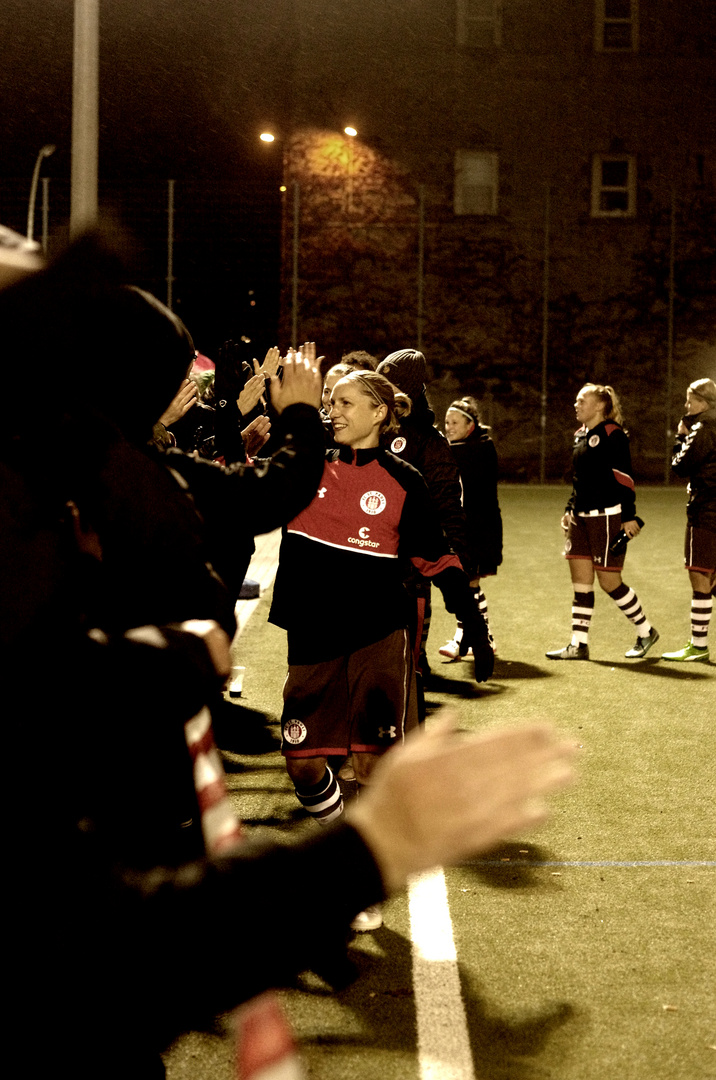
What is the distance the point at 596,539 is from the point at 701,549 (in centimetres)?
86

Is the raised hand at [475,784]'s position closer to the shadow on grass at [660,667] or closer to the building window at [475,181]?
the shadow on grass at [660,667]

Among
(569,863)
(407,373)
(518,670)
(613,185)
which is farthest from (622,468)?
(613,185)

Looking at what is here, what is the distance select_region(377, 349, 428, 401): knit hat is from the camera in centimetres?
750

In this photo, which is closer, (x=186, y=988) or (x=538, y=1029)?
(x=186, y=988)

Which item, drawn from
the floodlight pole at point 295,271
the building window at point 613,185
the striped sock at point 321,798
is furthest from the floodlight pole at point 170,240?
the striped sock at point 321,798

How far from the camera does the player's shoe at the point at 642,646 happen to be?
1022 centimetres

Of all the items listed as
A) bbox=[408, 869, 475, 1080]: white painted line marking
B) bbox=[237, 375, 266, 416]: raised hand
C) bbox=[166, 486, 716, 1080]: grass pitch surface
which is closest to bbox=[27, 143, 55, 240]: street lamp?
bbox=[166, 486, 716, 1080]: grass pitch surface

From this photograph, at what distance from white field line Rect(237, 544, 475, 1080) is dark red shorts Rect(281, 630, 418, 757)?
0.68m

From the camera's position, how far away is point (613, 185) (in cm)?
2994

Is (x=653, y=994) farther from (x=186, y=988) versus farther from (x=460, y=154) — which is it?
(x=460, y=154)

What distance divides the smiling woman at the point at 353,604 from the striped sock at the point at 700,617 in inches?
226

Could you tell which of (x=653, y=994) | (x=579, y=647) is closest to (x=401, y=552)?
(x=653, y=994)

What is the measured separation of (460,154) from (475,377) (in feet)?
17.6

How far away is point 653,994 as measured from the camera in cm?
406
